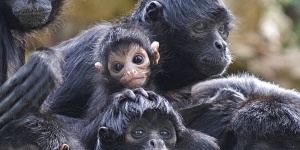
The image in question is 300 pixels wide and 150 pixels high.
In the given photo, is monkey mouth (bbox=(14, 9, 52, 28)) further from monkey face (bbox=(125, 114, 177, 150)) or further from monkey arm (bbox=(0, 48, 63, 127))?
monkey face (bbox=(125, 114, 177, 150))

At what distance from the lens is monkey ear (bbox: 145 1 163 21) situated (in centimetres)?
993

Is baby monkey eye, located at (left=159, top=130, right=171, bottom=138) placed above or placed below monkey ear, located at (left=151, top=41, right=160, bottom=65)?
below

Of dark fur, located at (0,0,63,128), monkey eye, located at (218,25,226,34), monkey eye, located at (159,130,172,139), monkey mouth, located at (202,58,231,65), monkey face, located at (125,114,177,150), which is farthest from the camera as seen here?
monkey eye, located at (218,25,226,34)

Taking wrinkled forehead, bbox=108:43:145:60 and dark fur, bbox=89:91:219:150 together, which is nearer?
dark fur, bbox=89:91:219:150

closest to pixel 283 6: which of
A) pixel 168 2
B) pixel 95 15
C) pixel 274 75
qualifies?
pixel 274 75

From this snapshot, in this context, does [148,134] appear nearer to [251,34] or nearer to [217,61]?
[217,61]

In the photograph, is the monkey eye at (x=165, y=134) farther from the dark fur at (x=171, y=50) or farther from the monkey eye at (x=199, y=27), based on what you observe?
the monkey eye at (x=199, y=27)

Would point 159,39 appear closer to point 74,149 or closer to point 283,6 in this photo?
point 74,149

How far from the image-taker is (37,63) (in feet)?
26.2

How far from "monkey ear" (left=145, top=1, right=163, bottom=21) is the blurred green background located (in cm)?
870

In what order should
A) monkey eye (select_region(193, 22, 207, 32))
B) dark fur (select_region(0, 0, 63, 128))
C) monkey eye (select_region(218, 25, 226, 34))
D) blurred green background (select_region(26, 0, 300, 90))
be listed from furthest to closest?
blurred green background (select_region(26, 0, 300, 90))
monkey eye (select_region(218, 25, 226, 34))
monkey eye (select_region(193, 22, 207, 32))
dark fur (select_region(0, 0, 63, 128))

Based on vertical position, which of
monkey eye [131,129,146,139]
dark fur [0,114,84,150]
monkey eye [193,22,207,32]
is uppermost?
monkey eye [193,22,207,32]

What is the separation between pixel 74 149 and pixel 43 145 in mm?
314

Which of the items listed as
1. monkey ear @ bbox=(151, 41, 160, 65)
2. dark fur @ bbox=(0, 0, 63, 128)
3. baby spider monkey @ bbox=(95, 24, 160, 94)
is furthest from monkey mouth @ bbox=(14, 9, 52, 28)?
monkey ear @ bbox=(151, 41, 160, 65)
